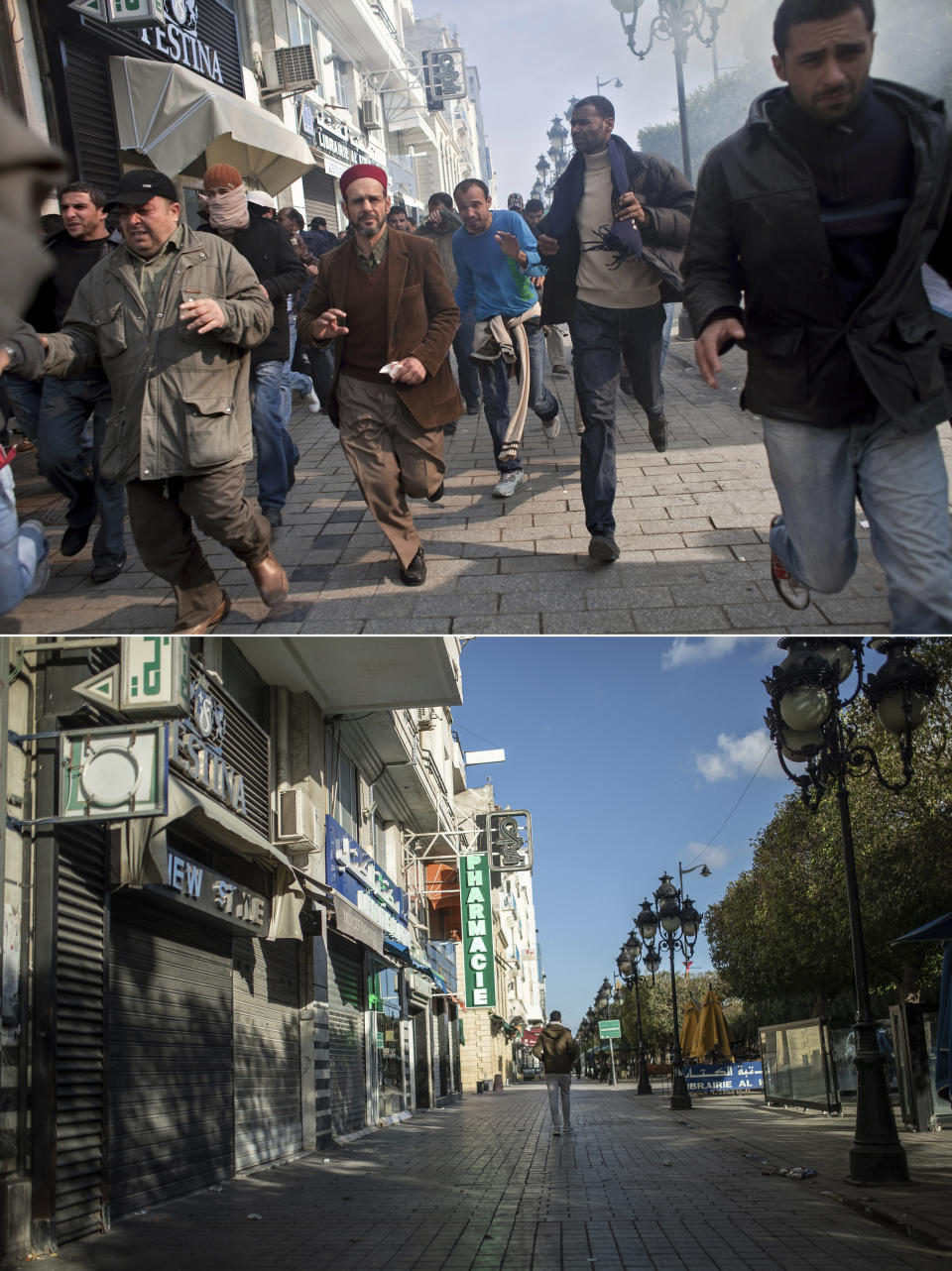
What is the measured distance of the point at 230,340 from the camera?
4289mm

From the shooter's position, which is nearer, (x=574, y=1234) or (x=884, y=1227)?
(x=574, y=1234)

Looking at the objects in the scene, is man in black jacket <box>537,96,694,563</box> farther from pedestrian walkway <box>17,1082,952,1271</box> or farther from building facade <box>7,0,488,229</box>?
pedestrian walkway <box>17,1082,952,1271</box>

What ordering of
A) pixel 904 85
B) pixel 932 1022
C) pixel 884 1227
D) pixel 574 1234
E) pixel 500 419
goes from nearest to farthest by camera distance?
pixel 904 85 → pixel 574 1234 → pixel 884 1227 → pixel 500 419 → pixel 932 1022

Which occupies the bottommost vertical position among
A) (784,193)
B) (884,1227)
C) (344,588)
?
(884,1227)

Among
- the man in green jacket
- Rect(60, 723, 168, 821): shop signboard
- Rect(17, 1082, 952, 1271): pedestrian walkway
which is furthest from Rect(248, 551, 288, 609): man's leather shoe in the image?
Rect(17, 1082, 952, 1271): pedestrian walkway

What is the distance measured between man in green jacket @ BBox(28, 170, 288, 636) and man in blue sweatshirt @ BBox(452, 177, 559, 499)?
3.11 metres

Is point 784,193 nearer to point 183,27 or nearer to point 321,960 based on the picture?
point 183,27

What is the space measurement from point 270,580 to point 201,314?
1004 mm

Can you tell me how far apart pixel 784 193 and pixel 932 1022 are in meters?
9.10

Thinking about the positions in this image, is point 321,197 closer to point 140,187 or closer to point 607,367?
point 140,187

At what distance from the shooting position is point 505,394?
310 inches

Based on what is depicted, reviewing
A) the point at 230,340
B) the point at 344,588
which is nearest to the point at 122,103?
the point at 230,340

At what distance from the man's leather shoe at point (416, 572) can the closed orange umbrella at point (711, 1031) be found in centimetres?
1983

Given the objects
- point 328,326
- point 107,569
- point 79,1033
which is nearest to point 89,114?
point 328,326
